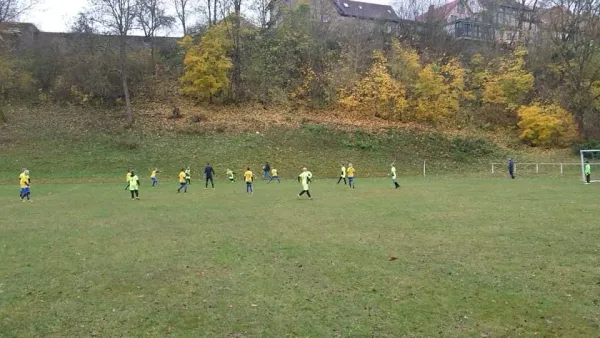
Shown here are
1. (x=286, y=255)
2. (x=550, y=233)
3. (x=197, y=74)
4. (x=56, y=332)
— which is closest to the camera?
(x=56, y=332)

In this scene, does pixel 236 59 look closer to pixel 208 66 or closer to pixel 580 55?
pixel 208 66

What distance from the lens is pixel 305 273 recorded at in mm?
9375

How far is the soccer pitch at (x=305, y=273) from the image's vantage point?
22.5 ft

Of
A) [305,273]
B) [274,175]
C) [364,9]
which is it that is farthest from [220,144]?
[364,9]

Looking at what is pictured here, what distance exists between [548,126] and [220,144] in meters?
33.0

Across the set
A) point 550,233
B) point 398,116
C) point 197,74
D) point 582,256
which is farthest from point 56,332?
point 398,116

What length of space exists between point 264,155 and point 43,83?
88.7 ft

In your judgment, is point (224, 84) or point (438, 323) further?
point (224, 84)

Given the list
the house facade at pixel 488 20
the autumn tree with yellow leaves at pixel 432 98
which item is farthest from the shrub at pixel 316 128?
the house facade at pixel 488 20

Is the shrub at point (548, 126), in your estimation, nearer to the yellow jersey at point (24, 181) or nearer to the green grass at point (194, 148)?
the green grass at point (194, 148)

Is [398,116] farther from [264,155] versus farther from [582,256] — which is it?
[582,256]

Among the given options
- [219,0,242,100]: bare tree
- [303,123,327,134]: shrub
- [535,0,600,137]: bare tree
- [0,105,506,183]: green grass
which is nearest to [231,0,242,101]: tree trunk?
[219,0,242,100]: bare tree

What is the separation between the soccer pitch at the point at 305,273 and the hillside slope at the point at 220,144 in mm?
21651

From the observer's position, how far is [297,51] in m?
57.9
